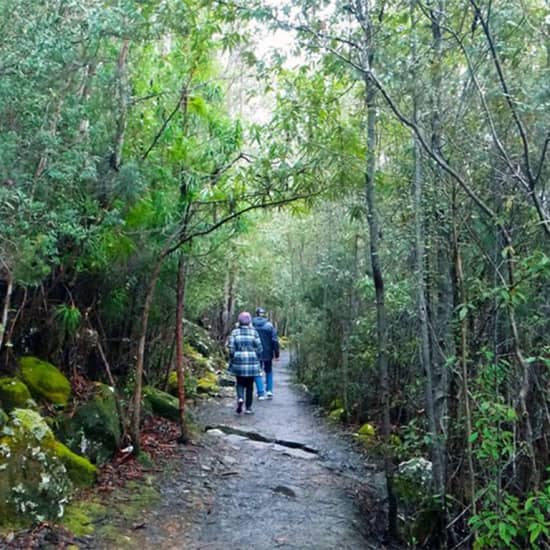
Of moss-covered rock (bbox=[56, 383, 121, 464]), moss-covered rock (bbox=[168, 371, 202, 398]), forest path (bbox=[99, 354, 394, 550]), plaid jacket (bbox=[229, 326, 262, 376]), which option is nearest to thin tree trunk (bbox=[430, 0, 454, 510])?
forest path (bbox=[99, 354, 394, 550])

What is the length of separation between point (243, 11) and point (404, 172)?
7.99 feet

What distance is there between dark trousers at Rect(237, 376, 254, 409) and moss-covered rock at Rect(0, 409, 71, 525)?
5121mm

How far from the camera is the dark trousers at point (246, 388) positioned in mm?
9961

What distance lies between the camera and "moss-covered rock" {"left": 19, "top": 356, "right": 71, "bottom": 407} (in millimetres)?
6207

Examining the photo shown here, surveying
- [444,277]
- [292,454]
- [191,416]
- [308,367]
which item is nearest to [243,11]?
[444,277]

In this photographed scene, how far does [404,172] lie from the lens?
Answer: 603 centimetres

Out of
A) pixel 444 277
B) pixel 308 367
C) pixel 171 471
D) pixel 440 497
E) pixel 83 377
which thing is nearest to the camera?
pixel 440 497

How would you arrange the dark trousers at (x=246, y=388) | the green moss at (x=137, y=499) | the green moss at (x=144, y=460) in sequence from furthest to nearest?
1. the dark trousers at (x=246, y=388)
2. the green moss at (x=144, y=460)
3. the green moss at (x=137, y=499)

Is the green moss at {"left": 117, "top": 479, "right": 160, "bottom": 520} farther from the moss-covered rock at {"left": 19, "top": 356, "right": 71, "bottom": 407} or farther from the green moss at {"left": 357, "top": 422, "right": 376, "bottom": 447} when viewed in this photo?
the green moss at {"left": 357, "top": 422, "right": 376, "bottom": 447}

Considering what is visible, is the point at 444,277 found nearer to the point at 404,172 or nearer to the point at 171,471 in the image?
the point at 404,172

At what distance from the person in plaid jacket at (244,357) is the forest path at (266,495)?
2.45ft

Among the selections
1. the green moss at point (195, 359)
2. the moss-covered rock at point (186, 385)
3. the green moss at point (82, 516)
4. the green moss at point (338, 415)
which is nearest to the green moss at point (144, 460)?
the green moss at point (82, 516)

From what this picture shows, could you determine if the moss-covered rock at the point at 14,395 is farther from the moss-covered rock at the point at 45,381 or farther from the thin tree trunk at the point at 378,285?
the thin tree trunk at the point at 378,285

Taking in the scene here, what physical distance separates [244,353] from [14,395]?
462cm
